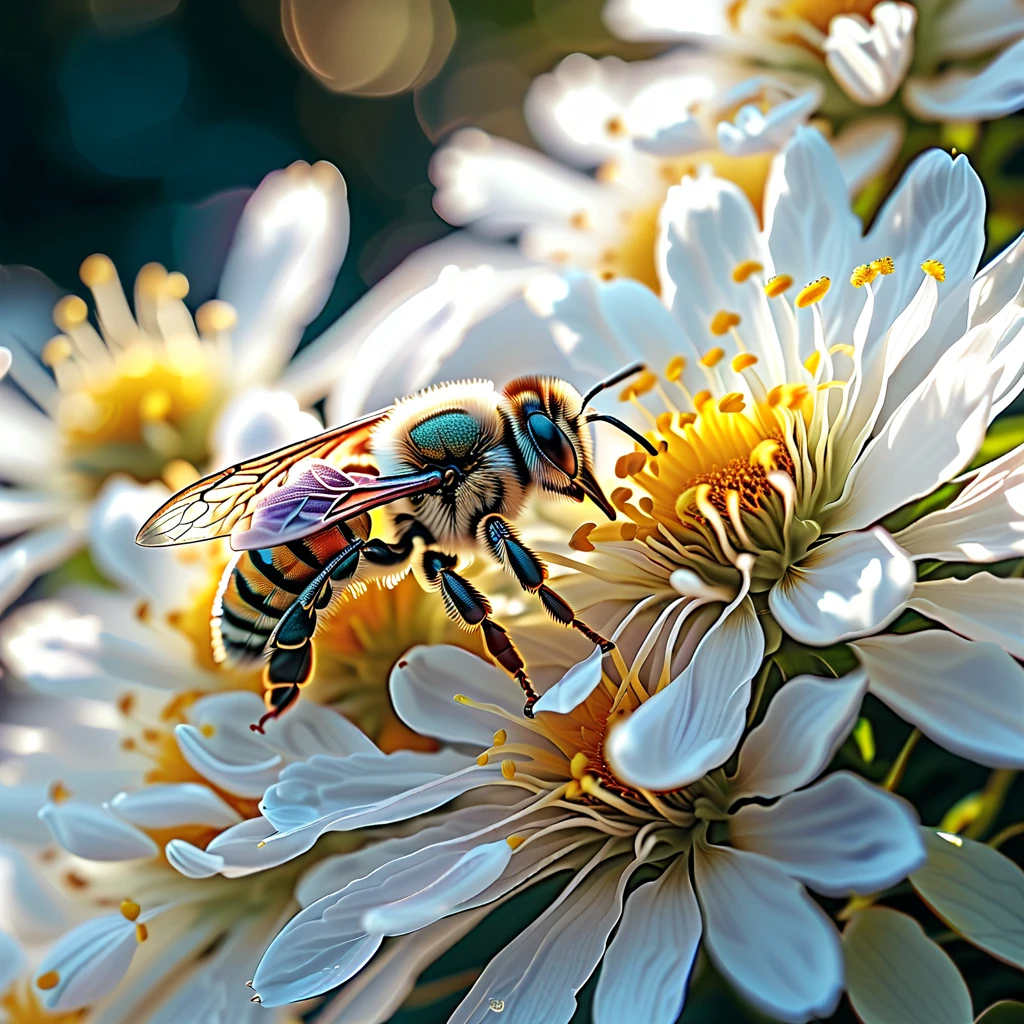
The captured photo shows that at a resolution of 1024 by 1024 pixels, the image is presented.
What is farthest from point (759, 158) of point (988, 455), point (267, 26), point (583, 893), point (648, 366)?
point (267, 26)

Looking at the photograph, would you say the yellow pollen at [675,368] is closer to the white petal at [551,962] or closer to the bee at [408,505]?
the bee at [408,505]

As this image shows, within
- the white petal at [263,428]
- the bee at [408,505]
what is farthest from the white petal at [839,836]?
the white petal at [263,428]

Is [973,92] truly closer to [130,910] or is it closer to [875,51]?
[875,51]

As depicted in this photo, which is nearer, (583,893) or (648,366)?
(583,893)

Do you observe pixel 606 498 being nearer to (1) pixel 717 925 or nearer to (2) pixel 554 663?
(2) pixel 554 663

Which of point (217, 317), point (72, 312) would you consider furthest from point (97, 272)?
point (217, 317)
